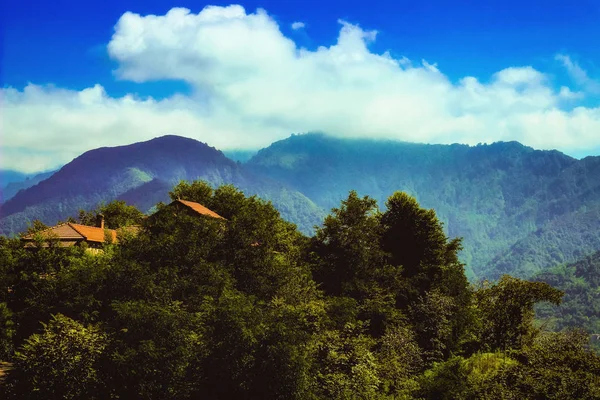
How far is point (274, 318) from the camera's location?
98.8ft

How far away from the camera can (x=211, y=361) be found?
91.6ft

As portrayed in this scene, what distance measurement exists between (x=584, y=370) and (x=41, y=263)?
4086 cm

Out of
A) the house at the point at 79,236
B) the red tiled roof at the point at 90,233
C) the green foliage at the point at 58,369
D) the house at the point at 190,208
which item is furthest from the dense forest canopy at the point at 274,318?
the red tiled roof at the point at 90,233

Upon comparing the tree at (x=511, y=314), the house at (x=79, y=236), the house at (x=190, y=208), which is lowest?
the tree at (x=511, y=314)

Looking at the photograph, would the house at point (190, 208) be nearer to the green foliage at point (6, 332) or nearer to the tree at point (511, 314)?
the green foliage at point (6, 332)

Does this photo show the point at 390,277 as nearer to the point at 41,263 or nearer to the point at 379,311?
the point at 379,311

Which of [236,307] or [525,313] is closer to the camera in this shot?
[236,307]

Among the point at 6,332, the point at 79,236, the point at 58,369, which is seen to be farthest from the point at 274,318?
the point at 79,236

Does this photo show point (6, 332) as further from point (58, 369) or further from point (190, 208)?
point (190, 208)

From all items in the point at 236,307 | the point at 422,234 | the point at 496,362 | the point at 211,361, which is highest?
the point at 422,234

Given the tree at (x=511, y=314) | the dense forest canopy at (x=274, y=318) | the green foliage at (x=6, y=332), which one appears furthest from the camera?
the tree at (x=511, y=314)

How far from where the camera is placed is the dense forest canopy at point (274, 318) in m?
27.7

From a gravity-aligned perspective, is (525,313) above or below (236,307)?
below

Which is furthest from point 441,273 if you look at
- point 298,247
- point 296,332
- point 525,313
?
point 296,332
